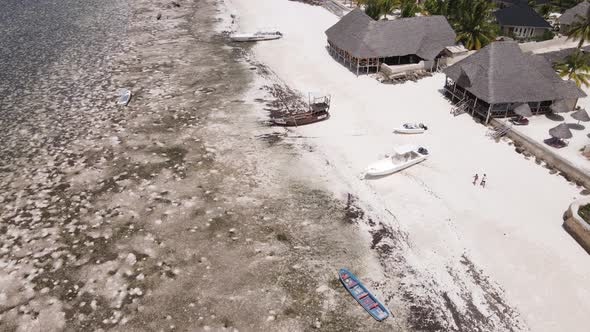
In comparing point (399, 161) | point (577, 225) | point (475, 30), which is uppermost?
point (475, 30)

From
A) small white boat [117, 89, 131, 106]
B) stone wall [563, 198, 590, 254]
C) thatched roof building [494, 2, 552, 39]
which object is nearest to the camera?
stone wall [563, 198, 590, 254]

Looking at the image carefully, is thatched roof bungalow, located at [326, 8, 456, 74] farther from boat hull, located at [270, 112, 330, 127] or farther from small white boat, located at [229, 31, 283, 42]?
small white boat, located at [229, 31, 283, 42]

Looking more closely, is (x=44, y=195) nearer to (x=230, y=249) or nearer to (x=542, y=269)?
(x=230, y=249)

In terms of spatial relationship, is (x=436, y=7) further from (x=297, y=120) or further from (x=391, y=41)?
(x=297, y=120)

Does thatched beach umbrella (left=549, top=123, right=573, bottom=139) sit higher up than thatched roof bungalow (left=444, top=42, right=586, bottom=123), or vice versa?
thatched roof bungalow (left=444, top=42, right=586, bottom=123)

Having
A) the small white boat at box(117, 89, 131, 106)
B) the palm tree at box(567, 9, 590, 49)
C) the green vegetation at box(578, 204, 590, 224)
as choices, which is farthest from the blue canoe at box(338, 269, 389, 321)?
the palm tree at box(567, 9, 590, 49)

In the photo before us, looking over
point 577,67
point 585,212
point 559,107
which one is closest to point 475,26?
point 577,67

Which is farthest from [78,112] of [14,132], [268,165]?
[268,165]
